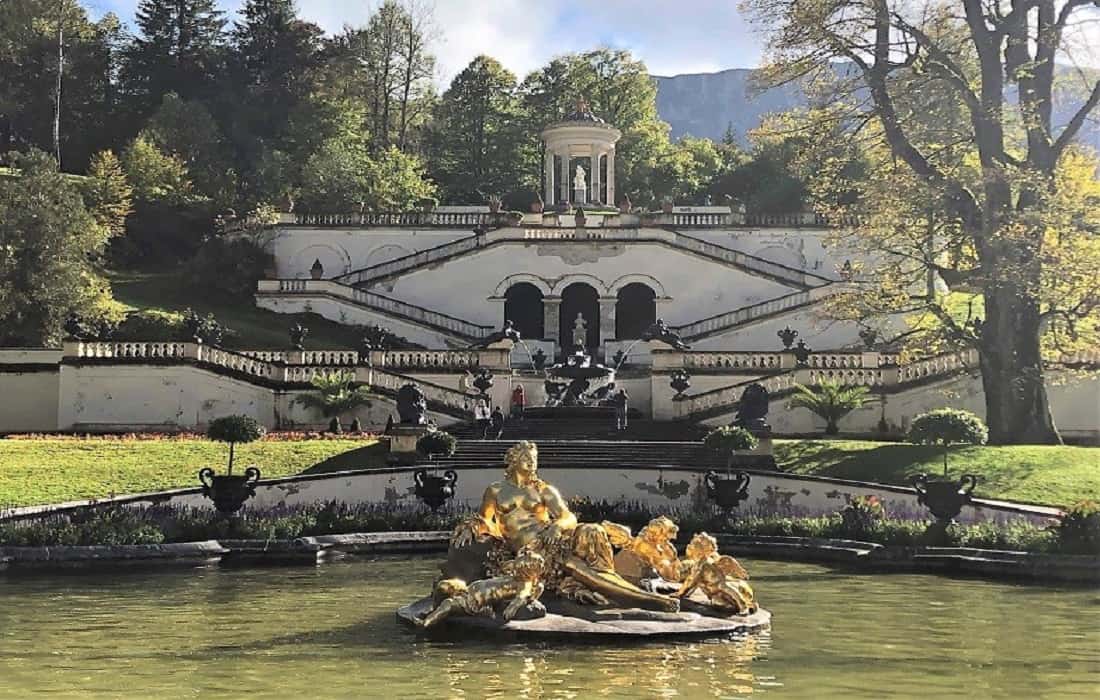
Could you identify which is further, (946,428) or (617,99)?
(617,99)

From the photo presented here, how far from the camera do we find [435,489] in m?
21.8

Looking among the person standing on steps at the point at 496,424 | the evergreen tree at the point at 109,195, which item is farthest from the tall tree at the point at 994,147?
the evergreen tree at the point at 109,195

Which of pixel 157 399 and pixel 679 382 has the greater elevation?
pixel 679 382

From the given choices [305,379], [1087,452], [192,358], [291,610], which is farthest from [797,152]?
[291,610]

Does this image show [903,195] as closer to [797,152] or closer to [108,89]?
[797,152]

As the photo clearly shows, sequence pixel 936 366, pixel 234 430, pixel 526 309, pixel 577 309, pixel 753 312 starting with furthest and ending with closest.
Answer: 1. pixel 526 309
2. pixel 577 309
3. pixel 753 312
4. pixel 936 366
5. pixel 234 430

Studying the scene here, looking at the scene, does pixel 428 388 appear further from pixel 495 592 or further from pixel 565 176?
pixel 565 176

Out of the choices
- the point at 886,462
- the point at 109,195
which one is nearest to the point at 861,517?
the point at 886,462

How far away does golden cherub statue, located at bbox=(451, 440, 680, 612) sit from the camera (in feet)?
36.4

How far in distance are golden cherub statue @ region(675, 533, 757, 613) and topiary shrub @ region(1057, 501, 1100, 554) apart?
6743mm

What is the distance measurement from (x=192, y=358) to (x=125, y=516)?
14864mm

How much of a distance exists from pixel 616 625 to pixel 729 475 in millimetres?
12229

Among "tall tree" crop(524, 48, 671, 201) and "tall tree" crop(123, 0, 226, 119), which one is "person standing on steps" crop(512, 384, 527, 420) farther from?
"tall tree" crop(123, 0, 226, 119)

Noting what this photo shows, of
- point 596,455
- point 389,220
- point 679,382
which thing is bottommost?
point 596,455
